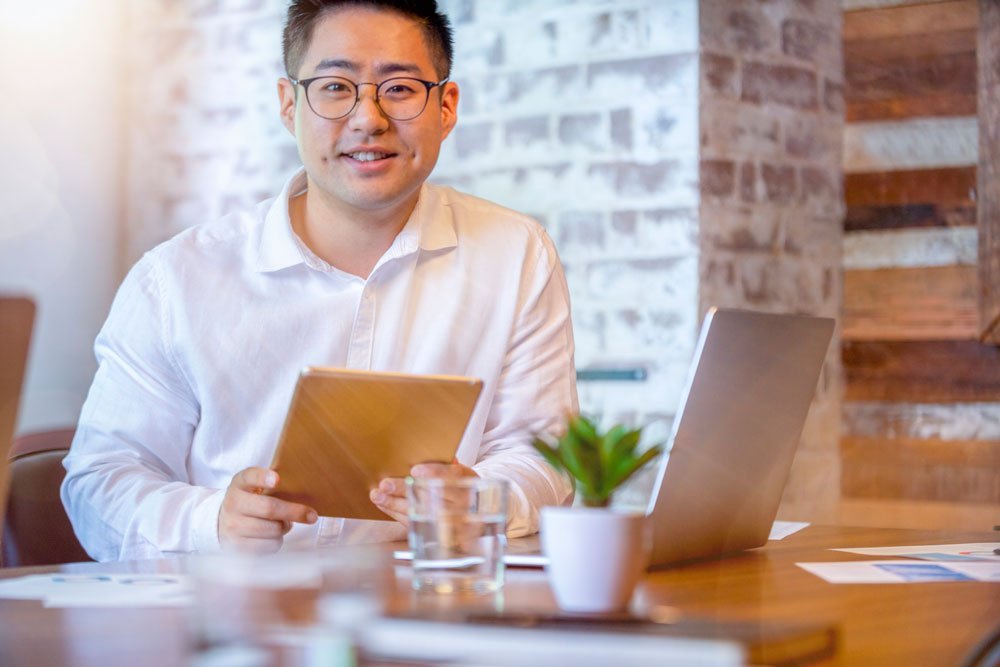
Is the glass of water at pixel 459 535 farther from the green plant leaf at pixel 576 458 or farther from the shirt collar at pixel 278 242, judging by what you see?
the shirt collar at pixel 278 242

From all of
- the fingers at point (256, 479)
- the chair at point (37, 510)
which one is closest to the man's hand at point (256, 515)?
the fingers at point (256, 479)

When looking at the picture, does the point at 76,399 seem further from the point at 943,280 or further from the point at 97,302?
the point at 943,280

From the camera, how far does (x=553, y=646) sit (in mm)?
693

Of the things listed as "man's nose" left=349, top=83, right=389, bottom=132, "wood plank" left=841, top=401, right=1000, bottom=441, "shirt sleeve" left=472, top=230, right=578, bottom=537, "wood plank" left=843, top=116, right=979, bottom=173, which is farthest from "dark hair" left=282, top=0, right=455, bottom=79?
"wood plank" left=841, top=401, right=1000, bottom=441

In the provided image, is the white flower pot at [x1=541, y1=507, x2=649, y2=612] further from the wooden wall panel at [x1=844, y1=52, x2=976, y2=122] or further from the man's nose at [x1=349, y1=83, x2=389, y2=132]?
the wooden wall panel at [x1=844, y1=52, x2=976, y2=122]

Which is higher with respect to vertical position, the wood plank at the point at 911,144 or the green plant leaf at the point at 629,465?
the wood plank at the point at 911,144

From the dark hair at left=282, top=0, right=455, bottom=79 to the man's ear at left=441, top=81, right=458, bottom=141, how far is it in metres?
0.05

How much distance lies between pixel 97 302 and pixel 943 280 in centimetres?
221

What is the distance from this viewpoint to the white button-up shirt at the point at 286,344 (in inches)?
73.3

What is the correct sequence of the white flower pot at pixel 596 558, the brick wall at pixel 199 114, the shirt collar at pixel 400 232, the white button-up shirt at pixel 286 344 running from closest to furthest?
1. the white flower pot at pixel 596 558
2. the white button-up shirt at pixel 286 344
3. the shirt collar at pixel 400 232
4. the brick wall at pixel 199 114

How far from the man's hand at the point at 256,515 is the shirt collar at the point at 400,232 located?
1.86 ft

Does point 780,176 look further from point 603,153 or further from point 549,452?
point 549,452

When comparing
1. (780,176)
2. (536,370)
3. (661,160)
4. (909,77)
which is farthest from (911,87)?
(536,370)

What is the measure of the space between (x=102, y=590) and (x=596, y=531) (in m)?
0.52
